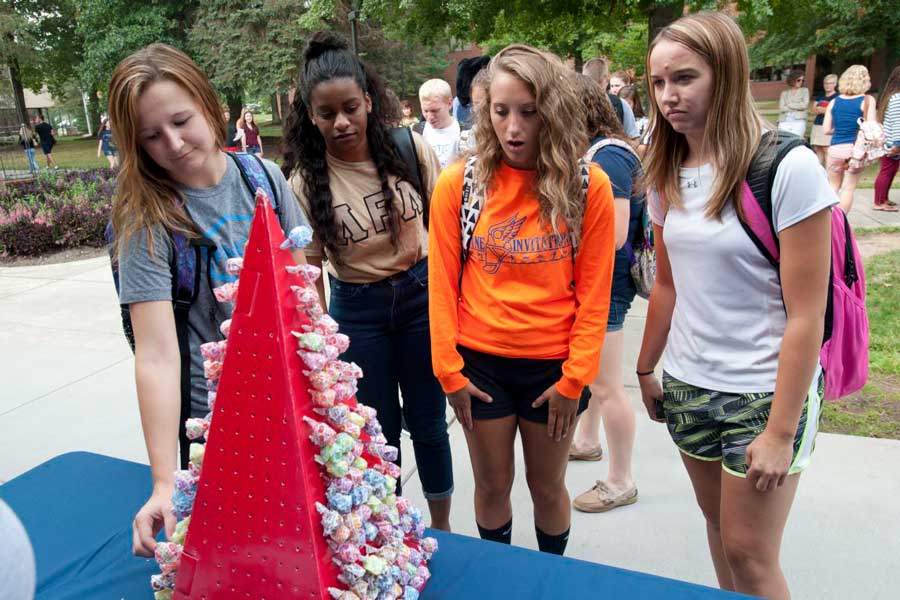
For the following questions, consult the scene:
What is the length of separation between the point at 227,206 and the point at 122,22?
2922cm

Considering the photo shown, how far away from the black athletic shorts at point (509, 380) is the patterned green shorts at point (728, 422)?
367 millimetres

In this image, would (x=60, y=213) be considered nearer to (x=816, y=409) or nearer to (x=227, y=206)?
(x=227, y=206)

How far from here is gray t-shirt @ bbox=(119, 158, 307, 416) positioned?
1.51 m

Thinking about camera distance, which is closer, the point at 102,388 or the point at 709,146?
the point at 709,146

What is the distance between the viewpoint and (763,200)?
1517mm

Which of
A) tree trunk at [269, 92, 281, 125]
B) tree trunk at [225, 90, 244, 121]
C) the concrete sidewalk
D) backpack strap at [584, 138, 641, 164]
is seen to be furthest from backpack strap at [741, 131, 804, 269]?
tree trunk at [225, 90, 244, 121]

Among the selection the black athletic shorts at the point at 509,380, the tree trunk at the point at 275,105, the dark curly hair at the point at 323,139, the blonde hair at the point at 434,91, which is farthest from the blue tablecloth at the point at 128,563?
the tree trunk at the point at 275,105

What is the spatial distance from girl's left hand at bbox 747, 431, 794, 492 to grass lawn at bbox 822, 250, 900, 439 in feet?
8.10

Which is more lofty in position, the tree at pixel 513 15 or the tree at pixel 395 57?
the tree at pixel 395 57

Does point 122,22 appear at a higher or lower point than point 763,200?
higher

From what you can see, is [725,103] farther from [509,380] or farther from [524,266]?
[509,380]

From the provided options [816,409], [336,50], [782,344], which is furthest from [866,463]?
[336,50]

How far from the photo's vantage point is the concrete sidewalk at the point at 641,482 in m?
2.61

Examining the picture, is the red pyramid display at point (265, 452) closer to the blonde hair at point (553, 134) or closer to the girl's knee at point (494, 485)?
the blonde hair at point (553, 134)
